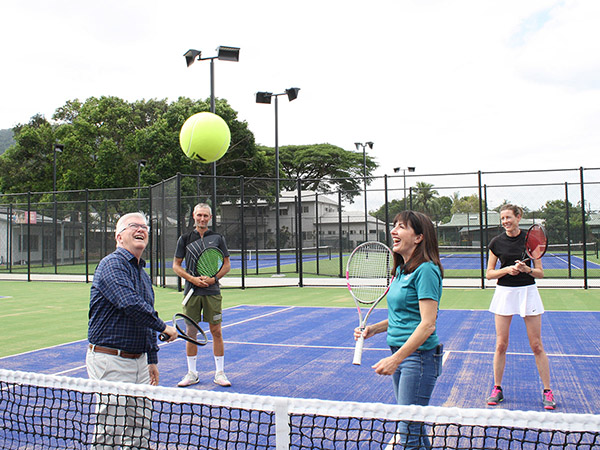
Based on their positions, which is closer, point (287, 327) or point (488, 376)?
point (488, 376)

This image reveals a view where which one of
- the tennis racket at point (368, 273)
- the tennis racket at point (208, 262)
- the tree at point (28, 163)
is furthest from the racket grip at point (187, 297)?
the tree at point (28, 163)

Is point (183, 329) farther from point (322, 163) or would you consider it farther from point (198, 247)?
point (322, 163)

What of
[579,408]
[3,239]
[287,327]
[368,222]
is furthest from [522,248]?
[3,239]

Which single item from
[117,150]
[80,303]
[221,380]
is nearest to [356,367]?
[221,380]

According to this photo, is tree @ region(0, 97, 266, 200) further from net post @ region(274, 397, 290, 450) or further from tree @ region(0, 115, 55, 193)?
net post @ region(274, 397, 290, 450)

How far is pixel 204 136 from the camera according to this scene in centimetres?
777

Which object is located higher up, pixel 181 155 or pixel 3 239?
pixel 181 155

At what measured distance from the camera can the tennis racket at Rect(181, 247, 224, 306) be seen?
203 inches

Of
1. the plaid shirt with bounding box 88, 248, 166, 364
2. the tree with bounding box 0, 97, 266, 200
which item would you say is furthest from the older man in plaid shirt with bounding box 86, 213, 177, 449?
the tree with bounding box 0, 97, 266, 200

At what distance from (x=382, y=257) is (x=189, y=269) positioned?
245cm

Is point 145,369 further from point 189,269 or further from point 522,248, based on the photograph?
point 522,248

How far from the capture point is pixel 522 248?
471 centimetres

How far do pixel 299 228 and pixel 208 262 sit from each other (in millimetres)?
10186

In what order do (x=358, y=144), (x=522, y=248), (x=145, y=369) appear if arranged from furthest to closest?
1. (x=358, y=144)
2. (x=522, y=248)
3. (x=145, y=369)
